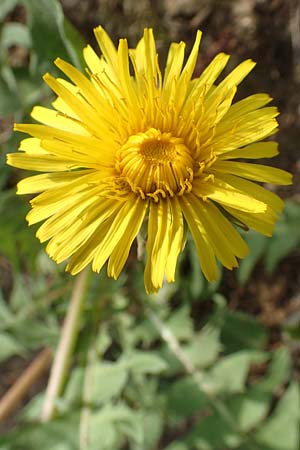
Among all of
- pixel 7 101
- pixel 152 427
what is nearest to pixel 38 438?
pixel 152 427

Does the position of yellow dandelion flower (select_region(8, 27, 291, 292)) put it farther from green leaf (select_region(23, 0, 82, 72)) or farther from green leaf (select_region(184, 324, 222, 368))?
green leaf (select_region(184, 324, 222, 368))

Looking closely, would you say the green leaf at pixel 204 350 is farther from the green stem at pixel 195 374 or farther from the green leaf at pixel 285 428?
the green leaf at pixel 285 428

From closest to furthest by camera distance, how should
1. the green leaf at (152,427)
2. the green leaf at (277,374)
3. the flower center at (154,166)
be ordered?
the flower center at (154,166) < the green leaf at (277,374) < the green leaf at (152,427)

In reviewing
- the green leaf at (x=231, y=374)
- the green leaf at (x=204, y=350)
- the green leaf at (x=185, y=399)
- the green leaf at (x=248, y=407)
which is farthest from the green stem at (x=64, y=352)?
the green leaf at (x=248, y=407)

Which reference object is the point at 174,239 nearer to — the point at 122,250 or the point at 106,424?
the point at 122,250

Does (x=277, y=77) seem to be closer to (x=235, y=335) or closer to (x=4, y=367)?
(x=235, y=335)

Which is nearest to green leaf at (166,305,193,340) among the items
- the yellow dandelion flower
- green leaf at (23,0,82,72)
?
the yellow dandelion flower
